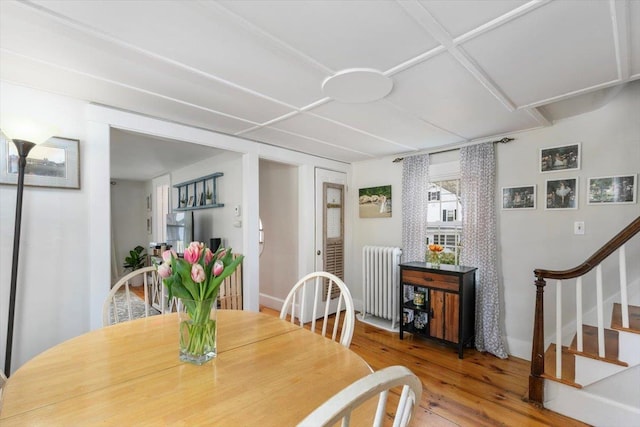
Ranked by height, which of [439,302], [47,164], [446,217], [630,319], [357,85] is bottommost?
[439,302]

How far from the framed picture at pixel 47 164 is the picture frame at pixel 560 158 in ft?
12.6

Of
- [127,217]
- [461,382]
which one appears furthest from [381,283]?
[127,217]

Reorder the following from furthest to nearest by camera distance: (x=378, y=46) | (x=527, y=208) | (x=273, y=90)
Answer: (x=527, y=208), (x=273, y=90), (x=378, y=46)

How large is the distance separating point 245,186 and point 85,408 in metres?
2.45

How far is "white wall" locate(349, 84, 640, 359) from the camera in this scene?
7.54 feet

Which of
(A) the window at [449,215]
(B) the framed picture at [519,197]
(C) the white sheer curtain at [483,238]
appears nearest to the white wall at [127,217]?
(A) the window at [449,215]

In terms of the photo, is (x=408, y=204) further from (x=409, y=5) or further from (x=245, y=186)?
(x=409, y=5)

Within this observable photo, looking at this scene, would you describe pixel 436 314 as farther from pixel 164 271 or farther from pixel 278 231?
pixel 164 271

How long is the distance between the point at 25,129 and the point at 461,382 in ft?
11.4

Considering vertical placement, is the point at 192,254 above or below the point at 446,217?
below

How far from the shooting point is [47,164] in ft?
6.41

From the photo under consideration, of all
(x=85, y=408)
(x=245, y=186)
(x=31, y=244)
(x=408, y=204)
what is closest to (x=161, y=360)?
(x=85, y=408)

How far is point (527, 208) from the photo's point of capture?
2785 mm

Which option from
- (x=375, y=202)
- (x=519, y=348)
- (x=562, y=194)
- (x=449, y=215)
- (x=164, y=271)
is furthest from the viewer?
(x=375, y=202)
